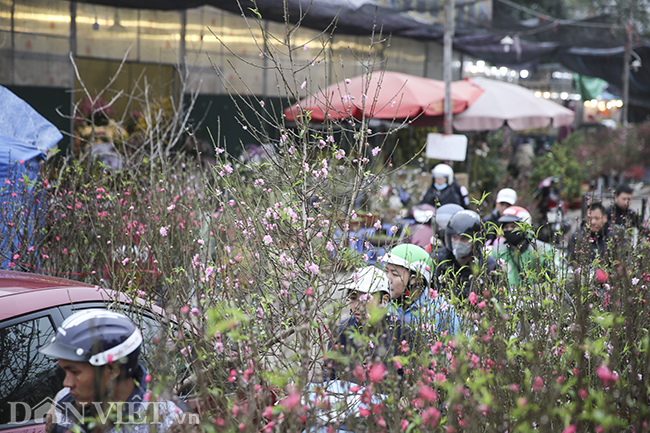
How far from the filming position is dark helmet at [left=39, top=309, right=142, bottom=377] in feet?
6.70

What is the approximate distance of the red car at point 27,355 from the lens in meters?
2.54

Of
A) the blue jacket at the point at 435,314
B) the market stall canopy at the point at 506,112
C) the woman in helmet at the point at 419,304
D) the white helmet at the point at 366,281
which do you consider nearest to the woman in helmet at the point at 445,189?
the market stall canopy at the point at 506,112

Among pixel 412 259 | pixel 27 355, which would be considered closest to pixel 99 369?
pixel 27 355

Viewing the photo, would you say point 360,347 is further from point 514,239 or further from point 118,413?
point 514,239

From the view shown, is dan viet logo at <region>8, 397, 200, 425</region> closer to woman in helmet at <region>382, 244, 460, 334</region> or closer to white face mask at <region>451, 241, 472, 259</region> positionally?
woman in helmet at <region>382, 244, 460, 334</region>

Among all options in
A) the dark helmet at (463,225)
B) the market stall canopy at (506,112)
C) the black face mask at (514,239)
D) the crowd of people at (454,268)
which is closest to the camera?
the crowd of people at (454,268)

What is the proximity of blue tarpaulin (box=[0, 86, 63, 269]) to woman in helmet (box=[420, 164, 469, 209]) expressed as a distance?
4.63m

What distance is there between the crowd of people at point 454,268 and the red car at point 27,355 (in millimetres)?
1028

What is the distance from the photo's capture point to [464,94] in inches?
419

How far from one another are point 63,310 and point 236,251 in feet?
3.09

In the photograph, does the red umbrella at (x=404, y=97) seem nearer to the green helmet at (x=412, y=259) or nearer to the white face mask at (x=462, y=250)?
the white face mask at (x=462, y=250)

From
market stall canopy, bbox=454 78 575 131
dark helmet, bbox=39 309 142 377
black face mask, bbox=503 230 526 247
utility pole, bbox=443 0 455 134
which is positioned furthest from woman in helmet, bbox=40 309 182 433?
market stall canopy, bbox=454 78 575 131

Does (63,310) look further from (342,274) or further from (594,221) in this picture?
(594,221)

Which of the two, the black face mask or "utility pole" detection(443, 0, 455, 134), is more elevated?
"utility pole" detection(443, 0, 455, 134)
